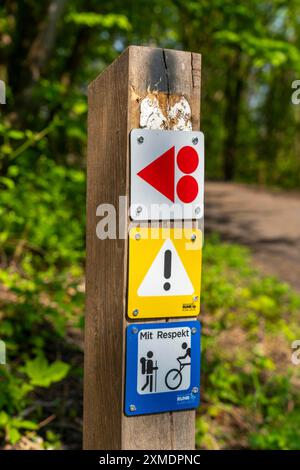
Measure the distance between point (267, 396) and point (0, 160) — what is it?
9.20ft

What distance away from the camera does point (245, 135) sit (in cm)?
2755

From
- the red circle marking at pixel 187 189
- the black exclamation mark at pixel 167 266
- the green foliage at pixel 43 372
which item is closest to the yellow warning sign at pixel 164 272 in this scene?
the black exclamation mark at pixel 167 266

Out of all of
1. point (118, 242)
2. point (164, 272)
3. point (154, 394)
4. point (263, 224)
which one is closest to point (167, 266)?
point (164, 272)

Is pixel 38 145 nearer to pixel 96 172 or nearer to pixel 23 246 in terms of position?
pixel 23 246

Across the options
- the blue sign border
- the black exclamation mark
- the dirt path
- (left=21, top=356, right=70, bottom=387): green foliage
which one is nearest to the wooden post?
the blue sign border

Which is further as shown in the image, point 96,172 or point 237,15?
point 237,15

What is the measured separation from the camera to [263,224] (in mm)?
11508

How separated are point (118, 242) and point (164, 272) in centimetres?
18

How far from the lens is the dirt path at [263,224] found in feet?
27.9

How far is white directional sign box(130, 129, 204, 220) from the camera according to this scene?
1.65m

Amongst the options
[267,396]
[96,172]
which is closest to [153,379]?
[96,172]

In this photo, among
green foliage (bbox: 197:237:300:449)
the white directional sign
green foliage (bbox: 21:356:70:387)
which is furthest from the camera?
green foliage (bbox: 197:237:300:449)

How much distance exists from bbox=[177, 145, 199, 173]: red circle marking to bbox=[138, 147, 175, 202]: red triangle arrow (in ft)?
0.09

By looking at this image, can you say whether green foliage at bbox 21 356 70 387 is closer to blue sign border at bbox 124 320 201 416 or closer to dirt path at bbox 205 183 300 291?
blue sign border at bbox 124 320 201 416
